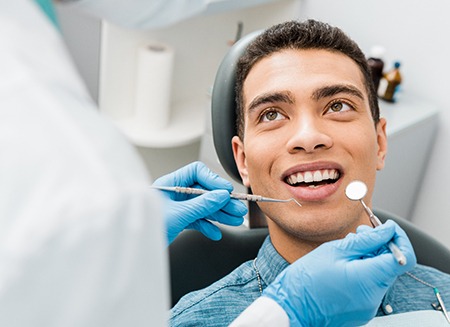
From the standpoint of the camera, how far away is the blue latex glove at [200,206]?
4.50 feet

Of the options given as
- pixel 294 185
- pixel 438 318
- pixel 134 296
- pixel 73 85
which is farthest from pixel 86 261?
pixel 438 318

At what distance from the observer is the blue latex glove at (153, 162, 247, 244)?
4.50 ft

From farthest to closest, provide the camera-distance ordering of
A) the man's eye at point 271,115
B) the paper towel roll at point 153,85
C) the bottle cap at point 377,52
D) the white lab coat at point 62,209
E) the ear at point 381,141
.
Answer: the paper towel roll at point 153,85 < the bottle cap at point 377,52 < the ear at point 381,141 < the man's eye at point 271,115 < the white lab coat at point 62,209

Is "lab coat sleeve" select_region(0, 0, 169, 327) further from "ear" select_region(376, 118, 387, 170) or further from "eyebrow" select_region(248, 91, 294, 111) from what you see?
"ear" select_region(376, 118, 387, 170)

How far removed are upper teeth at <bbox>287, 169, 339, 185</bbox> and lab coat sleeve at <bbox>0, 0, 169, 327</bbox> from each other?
83cm

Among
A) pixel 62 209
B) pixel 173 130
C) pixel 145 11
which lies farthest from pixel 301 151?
pixel 173 130

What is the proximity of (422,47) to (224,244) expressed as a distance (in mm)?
1338

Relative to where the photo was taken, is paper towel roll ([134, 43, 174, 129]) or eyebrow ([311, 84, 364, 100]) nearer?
eyebrow ([311, 84, 364, 100])

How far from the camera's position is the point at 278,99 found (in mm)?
1402

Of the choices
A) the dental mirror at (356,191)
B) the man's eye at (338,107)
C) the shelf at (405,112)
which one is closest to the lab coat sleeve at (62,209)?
the dental mirror at (356,191)

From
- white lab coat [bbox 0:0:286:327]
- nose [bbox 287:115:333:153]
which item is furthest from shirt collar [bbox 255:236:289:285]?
white lab coat [bbox 0:0:286:327]

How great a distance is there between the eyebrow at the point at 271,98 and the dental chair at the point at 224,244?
0.25 ft

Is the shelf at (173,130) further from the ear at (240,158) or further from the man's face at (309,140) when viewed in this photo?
the man's face at (309,140)

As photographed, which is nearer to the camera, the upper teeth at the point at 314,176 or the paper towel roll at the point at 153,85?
the upper teeth at the point at 314,176
